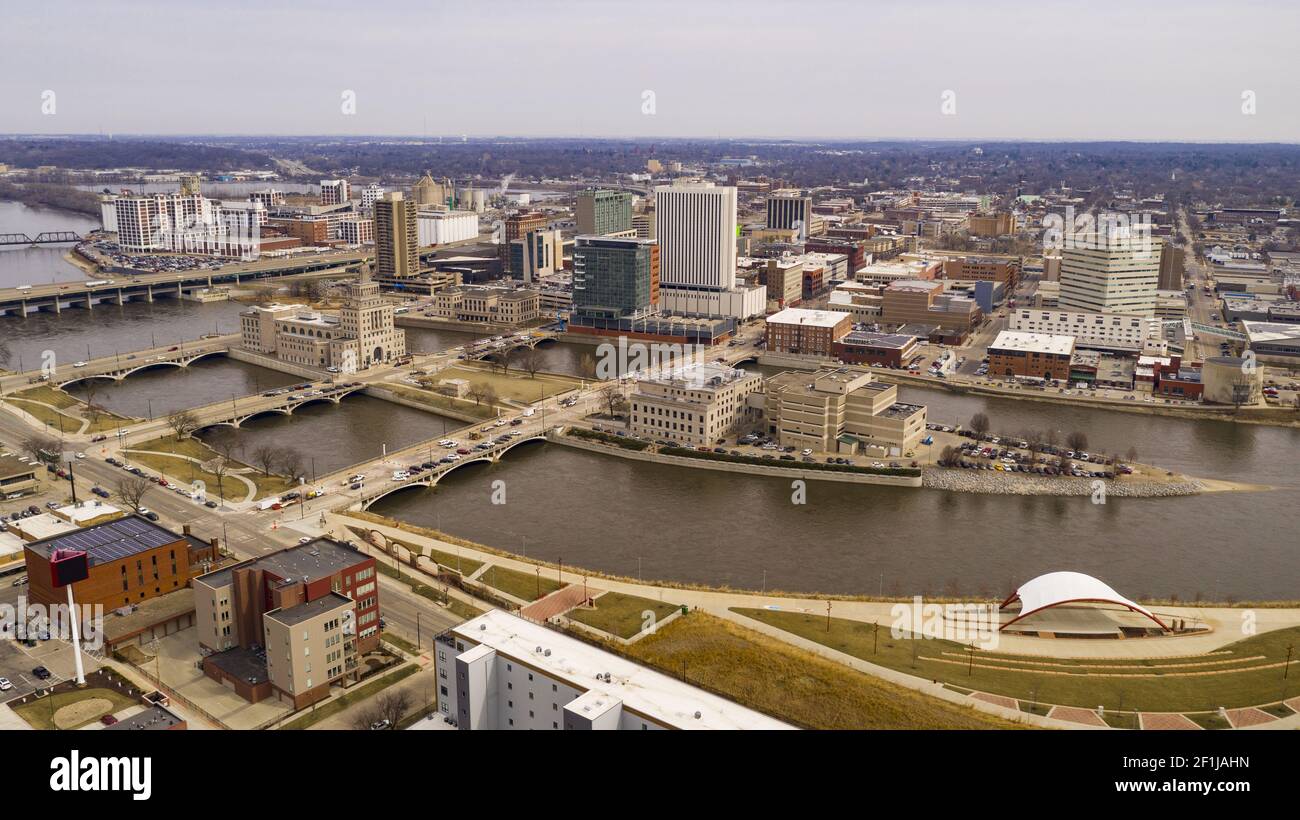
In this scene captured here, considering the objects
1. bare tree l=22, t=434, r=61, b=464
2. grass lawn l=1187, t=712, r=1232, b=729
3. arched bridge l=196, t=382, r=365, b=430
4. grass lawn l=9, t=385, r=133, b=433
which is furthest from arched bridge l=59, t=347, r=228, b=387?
grass lawn l=1187, t=712, r=1232, b=729

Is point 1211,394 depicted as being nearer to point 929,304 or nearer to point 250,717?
point 929,304

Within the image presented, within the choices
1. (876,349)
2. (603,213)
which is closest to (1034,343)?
(876,349)

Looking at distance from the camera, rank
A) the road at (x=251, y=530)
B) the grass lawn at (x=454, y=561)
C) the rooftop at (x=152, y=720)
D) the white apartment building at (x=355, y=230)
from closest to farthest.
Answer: the rooftop at (x=152, y=720) → the road at (x=251, y=530) → the grass lawn at (x=454, y=561) → the white apartment building at (x=355, y=230)

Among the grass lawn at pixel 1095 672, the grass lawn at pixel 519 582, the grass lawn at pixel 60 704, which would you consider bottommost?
the grass lawn at pixel 1095 672

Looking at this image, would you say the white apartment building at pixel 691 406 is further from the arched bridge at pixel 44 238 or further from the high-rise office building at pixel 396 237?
the arched bridge at pixel 44 238

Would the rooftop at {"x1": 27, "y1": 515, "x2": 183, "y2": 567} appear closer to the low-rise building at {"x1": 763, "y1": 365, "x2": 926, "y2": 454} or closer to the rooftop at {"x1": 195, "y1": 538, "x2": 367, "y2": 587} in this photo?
the rooftop at {"x1": 195, "y1": 538, "x2": 367, "y2": 587}

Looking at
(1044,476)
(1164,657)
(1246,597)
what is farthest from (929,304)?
(1164,657)

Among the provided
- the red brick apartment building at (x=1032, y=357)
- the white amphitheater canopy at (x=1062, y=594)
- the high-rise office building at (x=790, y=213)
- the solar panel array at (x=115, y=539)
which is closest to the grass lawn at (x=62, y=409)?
the solar panel array at (x=115, y=539)
